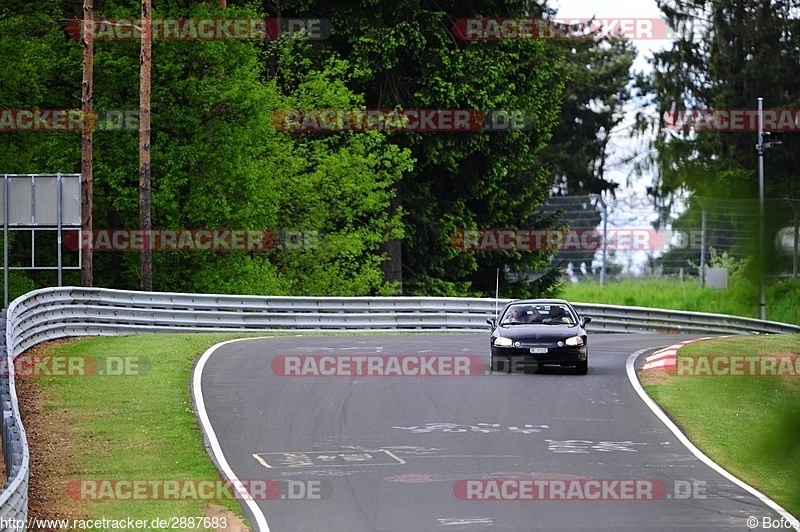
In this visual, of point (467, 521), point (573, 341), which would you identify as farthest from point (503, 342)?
point (467, 521)

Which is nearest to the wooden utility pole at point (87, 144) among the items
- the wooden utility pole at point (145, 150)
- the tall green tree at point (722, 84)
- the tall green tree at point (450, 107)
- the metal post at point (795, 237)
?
the wooden utility pole at point (145, 150)

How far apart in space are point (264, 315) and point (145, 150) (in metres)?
6.06

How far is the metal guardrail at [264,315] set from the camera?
26.8 metres

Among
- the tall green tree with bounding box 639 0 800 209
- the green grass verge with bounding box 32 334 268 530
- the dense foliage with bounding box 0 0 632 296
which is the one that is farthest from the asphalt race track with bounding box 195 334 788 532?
the dense foliage with bounding box 0 0 632 296

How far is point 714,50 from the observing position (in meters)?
3.45

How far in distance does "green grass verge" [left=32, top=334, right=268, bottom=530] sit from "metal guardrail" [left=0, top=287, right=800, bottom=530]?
117 centimetres

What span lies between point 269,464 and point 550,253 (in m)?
33.7

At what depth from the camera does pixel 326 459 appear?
1541cm

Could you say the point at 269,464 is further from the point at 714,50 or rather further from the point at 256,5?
the point at 256,5

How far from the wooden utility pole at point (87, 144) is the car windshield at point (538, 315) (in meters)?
14.3

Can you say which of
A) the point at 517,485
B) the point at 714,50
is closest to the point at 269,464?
the point at 517,485

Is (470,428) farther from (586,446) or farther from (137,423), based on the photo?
(137,423)

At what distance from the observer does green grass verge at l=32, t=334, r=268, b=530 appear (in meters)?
13.4

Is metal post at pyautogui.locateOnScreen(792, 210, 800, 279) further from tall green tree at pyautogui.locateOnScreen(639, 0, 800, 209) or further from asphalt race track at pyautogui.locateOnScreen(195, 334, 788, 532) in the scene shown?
asphalt race track at pyautogui.locateOnScreen(195, 334, 788, 532)
